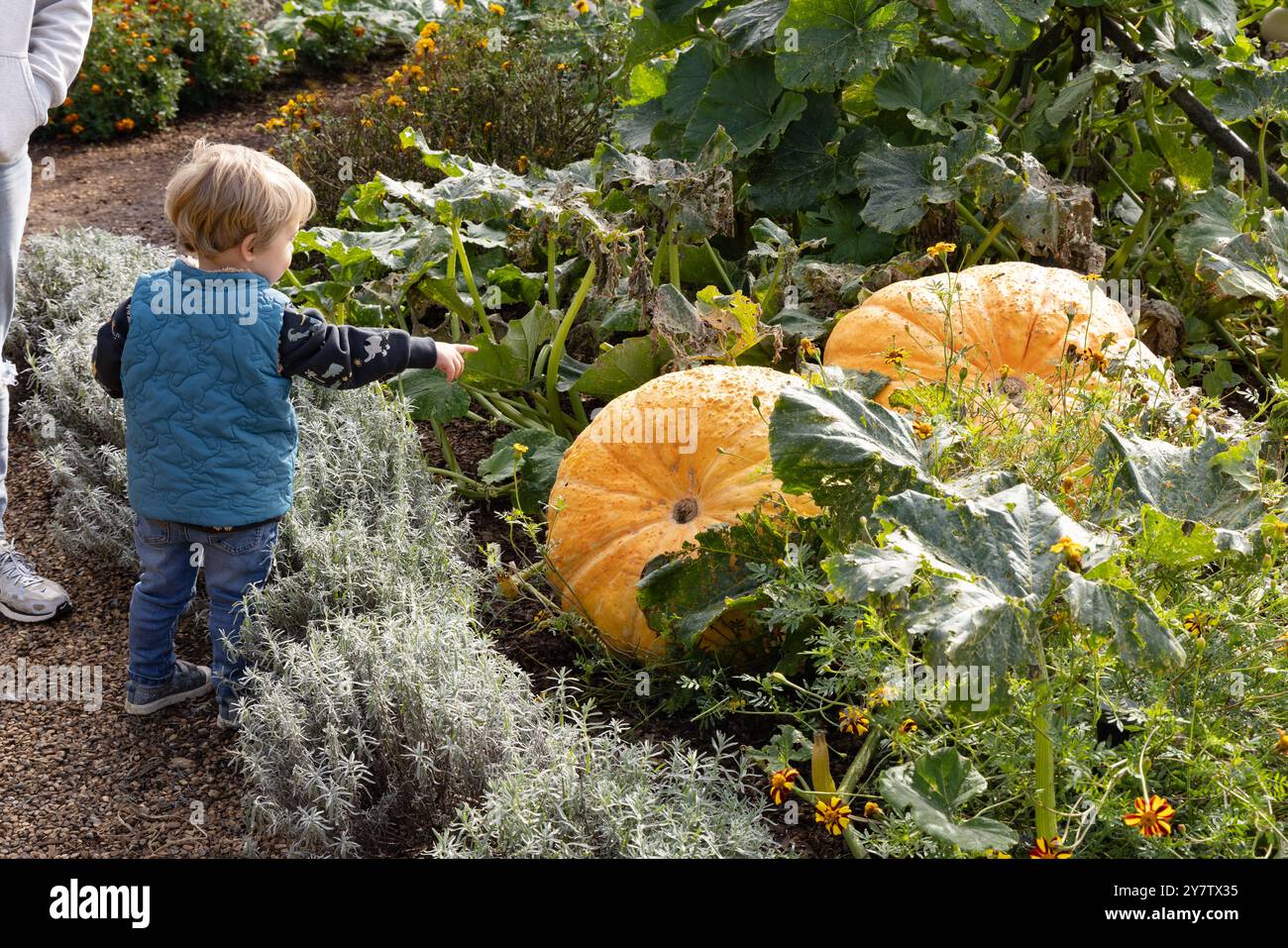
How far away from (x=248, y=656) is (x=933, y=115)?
225cm

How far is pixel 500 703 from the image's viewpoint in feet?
7.23

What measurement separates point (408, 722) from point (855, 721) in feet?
2.56

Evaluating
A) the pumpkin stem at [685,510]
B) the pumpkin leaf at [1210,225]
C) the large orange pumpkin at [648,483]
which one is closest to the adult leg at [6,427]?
the large orange pumpkin at [648,483]

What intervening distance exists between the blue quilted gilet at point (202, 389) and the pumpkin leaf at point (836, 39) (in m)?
1.60

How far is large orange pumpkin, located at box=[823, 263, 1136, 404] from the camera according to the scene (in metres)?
2.77

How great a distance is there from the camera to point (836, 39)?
3.39m

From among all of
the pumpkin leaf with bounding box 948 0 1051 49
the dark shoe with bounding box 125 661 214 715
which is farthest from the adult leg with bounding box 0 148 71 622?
the pumpkin leaf with bounding box 948 0 1051 49

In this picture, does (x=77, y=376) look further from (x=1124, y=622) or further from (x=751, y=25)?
(x=1124, y=622)

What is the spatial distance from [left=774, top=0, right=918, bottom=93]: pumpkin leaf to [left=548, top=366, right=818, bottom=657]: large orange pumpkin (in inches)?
40.8

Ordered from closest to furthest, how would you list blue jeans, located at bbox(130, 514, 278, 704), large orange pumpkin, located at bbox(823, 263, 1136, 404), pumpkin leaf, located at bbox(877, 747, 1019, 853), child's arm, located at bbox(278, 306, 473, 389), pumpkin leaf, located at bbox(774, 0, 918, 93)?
pumpkin leaf, located at bbox(877, 747, 1019, 853) → child's arm, located at bbox(278, 306, 473, 389) → blue jeans, located at bbox(130, 514, 278, 704) → large orange pumpkin, located at bbox(823, 263, 1136, 404) → pumpkin leaf, located at bbox(774, 0, 918, 93)

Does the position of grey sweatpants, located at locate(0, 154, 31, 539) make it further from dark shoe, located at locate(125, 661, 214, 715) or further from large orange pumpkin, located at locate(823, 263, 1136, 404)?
large orange pumpkin, located at locate(823, 263, 1136, 404)

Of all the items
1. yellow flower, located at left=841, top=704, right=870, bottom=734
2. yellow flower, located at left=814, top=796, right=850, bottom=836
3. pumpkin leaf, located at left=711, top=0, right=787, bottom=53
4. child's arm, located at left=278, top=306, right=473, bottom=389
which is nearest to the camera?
yellow flower, located at left=814, top=796, right=850, bottom=836

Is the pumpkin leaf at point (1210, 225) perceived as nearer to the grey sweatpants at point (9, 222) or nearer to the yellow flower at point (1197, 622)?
the yellow flower at point (1197, 622)
